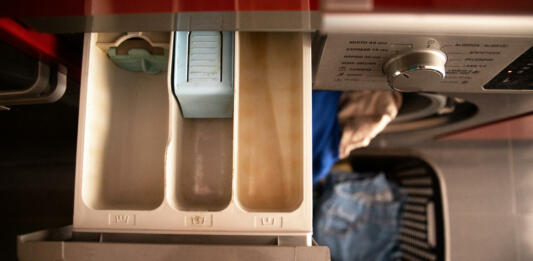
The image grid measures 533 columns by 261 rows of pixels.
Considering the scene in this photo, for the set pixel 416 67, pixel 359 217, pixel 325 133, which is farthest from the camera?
pixel 359 217

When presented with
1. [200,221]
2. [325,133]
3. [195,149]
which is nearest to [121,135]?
[195,149]

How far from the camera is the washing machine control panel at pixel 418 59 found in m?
0.39

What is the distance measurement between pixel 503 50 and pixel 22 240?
0.68m

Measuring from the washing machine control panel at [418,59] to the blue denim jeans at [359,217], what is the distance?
0.63 m

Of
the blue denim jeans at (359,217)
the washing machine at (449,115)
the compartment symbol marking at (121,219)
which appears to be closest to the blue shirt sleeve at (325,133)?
the washing machine at (449,115)

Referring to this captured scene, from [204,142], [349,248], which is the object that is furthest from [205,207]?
[349,248]

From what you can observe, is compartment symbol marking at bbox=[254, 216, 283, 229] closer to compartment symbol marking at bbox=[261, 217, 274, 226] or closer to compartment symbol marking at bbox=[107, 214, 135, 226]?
compartment symbol marking at bbox=[261, 217, 274, 226]

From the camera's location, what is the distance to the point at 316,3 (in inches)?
14.1

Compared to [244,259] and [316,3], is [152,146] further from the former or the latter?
[316,3]

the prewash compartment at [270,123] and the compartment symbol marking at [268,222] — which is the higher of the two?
the prewash compartment at [270,123]

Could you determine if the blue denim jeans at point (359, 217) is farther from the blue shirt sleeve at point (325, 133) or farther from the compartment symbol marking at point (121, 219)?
the compartment symbol marking at point (121, 219)

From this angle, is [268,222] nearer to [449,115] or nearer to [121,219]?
[121,219]

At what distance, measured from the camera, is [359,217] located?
1.07m

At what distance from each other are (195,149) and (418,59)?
379mm
